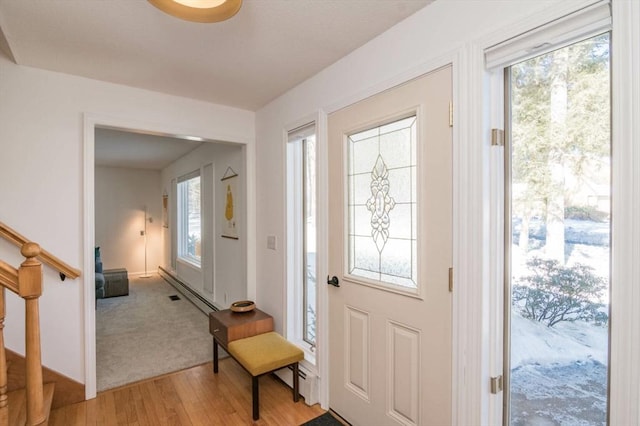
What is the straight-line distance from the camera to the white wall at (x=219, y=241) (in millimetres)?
3535

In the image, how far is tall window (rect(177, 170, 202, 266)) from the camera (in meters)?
5.64

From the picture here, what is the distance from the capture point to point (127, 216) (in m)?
6.95

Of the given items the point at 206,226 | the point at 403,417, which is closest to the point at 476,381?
the point at 403,417

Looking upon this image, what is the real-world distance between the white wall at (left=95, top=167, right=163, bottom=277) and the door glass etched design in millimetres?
6522

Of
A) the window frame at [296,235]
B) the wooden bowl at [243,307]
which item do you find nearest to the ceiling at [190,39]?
the window frame at [296,235]

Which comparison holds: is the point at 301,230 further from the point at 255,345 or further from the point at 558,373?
the point at 558,373

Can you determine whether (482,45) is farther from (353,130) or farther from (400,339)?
(400,339)

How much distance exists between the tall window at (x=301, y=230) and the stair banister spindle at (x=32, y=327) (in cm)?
163

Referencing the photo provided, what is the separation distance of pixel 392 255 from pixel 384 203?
0.30m

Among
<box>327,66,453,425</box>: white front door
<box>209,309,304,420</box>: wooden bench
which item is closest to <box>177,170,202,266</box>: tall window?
<box>209,309,304,420</box>: wooden bench

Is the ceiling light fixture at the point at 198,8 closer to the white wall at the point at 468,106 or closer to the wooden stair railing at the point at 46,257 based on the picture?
the white wall at the point at 468,106

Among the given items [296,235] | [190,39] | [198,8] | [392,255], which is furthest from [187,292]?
[198,8]

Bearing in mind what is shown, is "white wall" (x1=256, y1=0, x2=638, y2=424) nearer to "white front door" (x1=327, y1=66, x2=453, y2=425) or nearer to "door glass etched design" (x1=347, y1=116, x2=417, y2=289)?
"white front door" (x1=327, y1=66, x2=453, y2=425)

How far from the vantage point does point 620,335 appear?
3.36 feet
